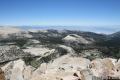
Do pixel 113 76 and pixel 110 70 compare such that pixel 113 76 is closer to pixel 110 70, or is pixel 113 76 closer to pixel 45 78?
pixel 110 70

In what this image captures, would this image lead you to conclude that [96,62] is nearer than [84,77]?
No

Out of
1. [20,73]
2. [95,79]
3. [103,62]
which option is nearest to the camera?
[95,79]

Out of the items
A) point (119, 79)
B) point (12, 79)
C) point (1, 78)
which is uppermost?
point (1, 78)

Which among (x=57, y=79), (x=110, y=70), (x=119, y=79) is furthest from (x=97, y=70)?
(x=57, y=79)

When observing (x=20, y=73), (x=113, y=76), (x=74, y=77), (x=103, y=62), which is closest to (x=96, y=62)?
(x=103, y=62)

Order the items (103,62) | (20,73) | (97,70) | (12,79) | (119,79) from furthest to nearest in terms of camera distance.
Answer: (20,73)
(12,79)
(103,62)
(97,70)
(119,79)

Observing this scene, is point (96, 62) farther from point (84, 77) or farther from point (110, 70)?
point (84, 77)

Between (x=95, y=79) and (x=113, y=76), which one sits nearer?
(x=95, y=79)

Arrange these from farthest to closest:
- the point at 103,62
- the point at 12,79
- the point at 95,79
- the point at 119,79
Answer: the point at 12,79
the point at 103,62
the point at 119,79
the point at 95,79

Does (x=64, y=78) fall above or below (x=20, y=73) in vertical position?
above
